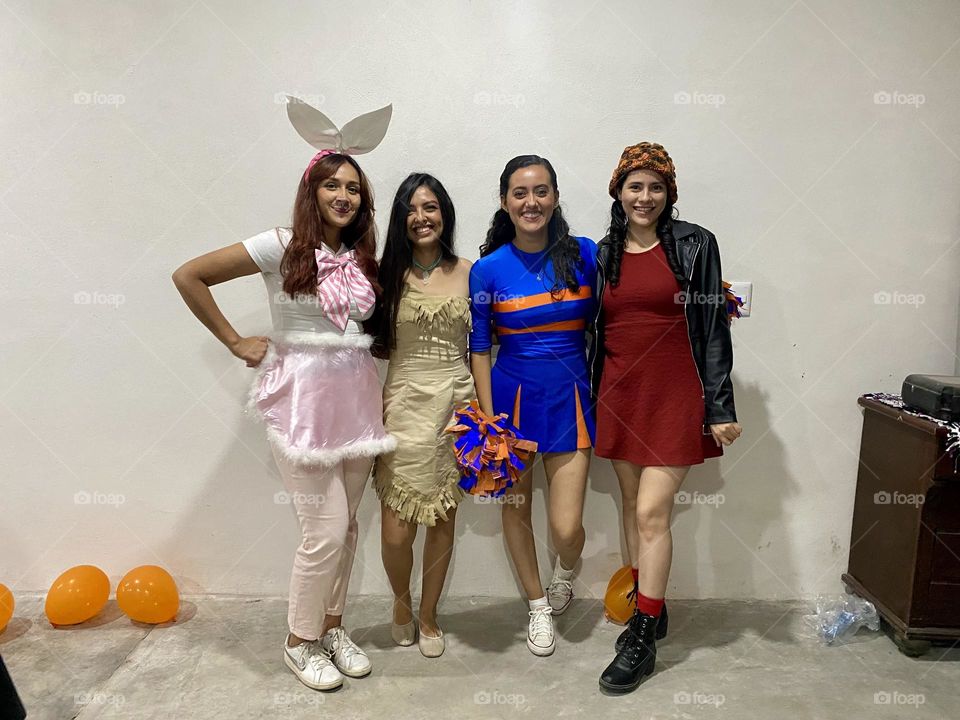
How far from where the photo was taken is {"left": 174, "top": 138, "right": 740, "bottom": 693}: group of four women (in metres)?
2.12

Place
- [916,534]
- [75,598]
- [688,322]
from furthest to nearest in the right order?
[75,598], [916,534], [688,322]

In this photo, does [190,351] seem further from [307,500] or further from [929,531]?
[929,531]

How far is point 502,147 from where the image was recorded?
2.59 metres

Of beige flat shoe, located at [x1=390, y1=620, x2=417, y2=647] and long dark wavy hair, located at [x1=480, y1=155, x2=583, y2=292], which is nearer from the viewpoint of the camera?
long dark wavy hair, located at [x1=480, y1=155, x2=583, y2=292]

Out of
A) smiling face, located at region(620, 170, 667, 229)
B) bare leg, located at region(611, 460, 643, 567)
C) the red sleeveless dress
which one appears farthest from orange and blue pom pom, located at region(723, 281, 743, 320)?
bare leg, located at region(611, 460, 643, 567)

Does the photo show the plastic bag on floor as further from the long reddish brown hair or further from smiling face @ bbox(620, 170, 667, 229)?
the long reddish brown hair

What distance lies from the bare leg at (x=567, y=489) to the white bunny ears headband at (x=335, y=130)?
1248 millimetres

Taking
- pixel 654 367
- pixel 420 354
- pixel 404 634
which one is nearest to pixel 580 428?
pixel 654 367

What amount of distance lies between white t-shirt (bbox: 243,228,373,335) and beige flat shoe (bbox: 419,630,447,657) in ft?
3.72

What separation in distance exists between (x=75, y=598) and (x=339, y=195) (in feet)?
6.00

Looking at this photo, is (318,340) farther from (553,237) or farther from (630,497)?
(630,497)

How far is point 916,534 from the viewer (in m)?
2.30

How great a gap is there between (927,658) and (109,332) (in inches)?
130

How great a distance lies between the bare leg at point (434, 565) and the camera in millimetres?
2377
